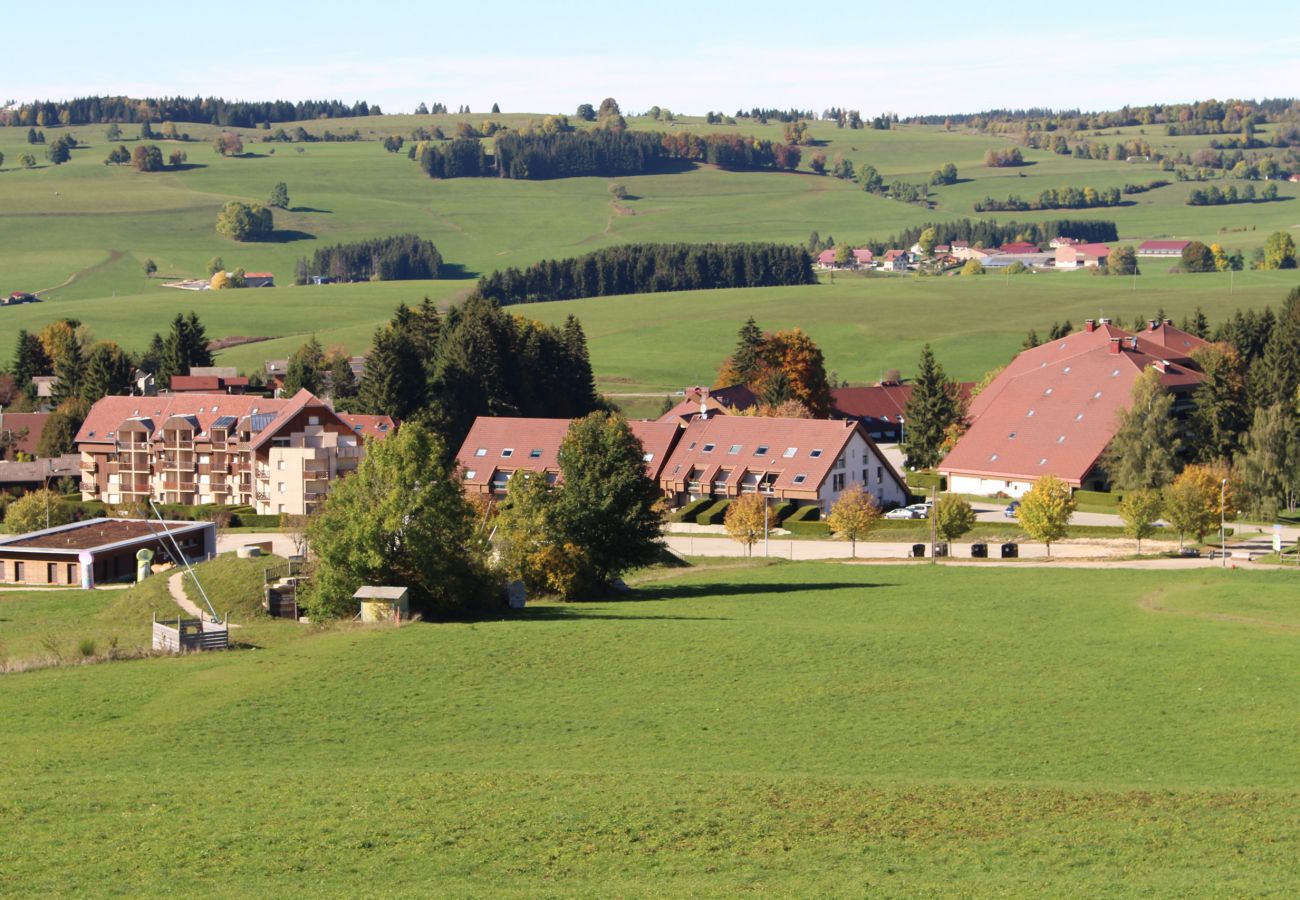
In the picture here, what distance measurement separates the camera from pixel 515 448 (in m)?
109

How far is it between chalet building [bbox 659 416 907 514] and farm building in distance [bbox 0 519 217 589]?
1195 inches

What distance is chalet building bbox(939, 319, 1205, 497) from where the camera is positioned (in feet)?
352

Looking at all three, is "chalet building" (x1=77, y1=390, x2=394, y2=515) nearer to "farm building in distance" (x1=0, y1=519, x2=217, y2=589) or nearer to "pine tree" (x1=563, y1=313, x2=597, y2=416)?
"farm building in distance" (x1=0, y1=519, x2=217, y2=589)

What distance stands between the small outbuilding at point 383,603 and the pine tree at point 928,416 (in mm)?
67222

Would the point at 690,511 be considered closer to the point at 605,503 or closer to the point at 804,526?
the point at 804,526

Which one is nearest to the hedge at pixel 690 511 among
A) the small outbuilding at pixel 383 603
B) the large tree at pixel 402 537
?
the large tree at pixel 402 537

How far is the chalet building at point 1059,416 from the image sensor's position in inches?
4230

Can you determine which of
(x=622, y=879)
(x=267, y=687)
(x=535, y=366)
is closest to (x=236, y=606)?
(x=267, y=687)

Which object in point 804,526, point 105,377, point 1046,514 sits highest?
point 105,377

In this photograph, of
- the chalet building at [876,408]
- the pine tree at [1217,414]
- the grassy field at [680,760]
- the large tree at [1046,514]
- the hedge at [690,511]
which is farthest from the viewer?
the chalet building at [876,408]

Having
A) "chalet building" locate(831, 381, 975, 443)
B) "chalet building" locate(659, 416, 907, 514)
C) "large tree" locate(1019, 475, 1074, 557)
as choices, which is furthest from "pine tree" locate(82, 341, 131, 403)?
"large tree" locate(1019, 475, 1074, 557)

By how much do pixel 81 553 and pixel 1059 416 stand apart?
61.0m

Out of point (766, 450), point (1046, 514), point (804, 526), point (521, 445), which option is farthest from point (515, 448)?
point (1046, 514)

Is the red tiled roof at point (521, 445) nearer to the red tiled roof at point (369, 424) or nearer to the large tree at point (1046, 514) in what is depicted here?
the red tiled roof at point (369, 424)
